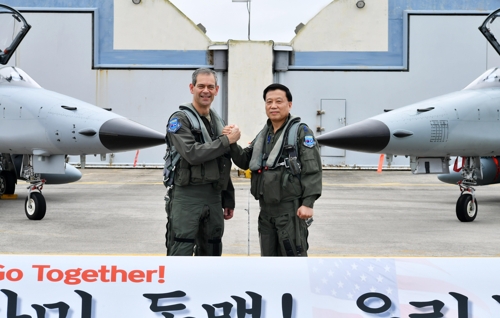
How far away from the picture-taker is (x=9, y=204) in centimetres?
1183

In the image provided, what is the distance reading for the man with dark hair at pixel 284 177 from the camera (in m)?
4.15

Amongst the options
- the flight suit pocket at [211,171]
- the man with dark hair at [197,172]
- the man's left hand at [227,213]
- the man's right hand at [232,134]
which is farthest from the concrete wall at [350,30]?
the man's right hand at [232,134]

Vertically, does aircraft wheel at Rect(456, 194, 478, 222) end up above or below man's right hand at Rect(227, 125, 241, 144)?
below

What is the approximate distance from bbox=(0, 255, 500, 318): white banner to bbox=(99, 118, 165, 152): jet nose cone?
14.2 feet

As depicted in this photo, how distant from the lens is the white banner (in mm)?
3312

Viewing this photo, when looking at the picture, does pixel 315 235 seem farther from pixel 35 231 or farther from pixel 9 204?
pixel 9 204

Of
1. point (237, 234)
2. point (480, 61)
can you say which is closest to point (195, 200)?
point (237, 234)

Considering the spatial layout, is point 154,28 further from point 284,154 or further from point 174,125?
point 284,154

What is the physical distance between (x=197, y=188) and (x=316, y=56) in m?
18.5

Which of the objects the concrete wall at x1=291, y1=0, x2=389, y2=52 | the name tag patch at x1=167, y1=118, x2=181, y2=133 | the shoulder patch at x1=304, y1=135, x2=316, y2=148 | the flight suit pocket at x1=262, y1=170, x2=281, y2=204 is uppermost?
the concrete wall at x1=291, y1=0, x2=389, y2=52

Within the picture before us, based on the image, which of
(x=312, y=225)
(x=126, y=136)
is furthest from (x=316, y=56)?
(x=126, y=136)

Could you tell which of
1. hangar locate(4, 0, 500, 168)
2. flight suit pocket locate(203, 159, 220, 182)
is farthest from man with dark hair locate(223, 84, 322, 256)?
hangar locate(4, 0, 500, 168)

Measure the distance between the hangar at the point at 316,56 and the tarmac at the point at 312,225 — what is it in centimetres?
662

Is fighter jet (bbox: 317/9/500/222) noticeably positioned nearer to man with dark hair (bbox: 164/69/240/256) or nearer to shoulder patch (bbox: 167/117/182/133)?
man with dark hair (bbox: 164/69/240/256)
